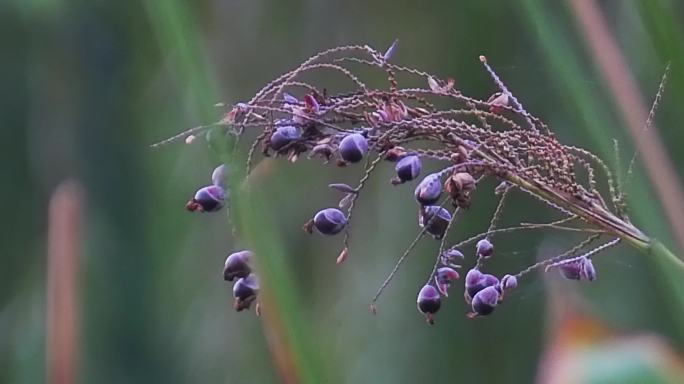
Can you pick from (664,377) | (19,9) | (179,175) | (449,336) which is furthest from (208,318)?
(664,377)

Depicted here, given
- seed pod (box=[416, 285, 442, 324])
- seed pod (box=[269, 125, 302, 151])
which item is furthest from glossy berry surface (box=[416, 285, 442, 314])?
seed pod (box=[269, 125, 302, 151])

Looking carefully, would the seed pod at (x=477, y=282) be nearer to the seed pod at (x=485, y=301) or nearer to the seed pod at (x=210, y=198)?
the seed pod at (x=485, y=301)

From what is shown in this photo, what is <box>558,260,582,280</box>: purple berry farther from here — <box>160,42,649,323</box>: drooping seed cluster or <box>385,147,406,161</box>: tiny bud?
<box>385,147,406,161</box>: tiny bud

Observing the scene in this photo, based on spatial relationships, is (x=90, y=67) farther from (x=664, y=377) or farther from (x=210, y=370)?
(x=664, y=377)

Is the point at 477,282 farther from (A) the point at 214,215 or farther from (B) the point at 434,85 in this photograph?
(A) the point at 214,215

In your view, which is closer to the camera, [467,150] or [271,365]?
[467,150]

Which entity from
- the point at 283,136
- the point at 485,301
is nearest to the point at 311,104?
the point at 283,136

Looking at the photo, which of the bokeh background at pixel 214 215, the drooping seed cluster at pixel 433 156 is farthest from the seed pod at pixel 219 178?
the bokeh background at pixel 214 215
